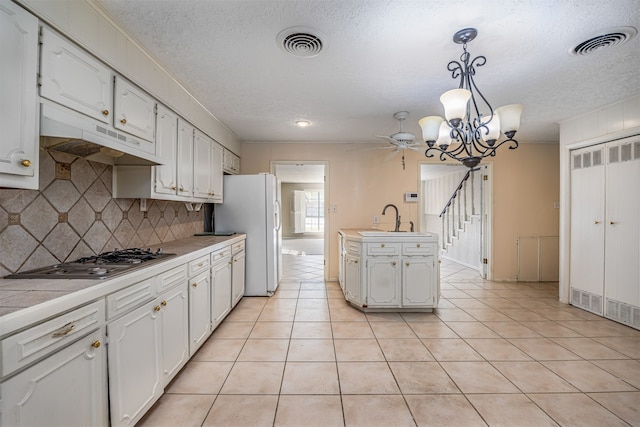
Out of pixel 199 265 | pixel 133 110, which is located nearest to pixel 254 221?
pixel 199 265

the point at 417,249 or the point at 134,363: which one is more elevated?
the point at 417,249

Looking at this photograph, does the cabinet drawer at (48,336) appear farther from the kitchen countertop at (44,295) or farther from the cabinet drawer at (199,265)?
the cabinet drawer at (199,265)

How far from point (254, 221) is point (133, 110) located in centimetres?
209

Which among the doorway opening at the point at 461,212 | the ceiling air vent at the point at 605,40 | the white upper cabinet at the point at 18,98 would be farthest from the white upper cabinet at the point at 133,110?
the doorway opening at the point at 461,212

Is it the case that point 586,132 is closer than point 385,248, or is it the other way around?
point 385,248

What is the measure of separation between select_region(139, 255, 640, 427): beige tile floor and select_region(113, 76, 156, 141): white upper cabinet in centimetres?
179

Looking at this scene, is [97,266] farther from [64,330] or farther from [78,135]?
[78,135]

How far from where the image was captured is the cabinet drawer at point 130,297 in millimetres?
1305

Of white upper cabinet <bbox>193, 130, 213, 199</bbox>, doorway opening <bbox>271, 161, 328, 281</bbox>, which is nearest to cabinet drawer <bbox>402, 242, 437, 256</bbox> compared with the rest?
white upper cabinet <bbox>193, 130, 213, 199</bbox>

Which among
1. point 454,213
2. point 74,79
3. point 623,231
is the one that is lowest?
point 623,231

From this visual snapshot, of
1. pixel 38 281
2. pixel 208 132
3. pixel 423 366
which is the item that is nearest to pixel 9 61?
Result: pixel 38 281

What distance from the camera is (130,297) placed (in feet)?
4.68

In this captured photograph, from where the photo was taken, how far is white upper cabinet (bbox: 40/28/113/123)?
130 centimetres

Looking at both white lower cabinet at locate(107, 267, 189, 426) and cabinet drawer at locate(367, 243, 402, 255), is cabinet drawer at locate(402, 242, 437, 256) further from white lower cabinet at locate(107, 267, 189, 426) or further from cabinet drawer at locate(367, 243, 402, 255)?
white lower cabinet at locate(107, 267, 189, 426)
